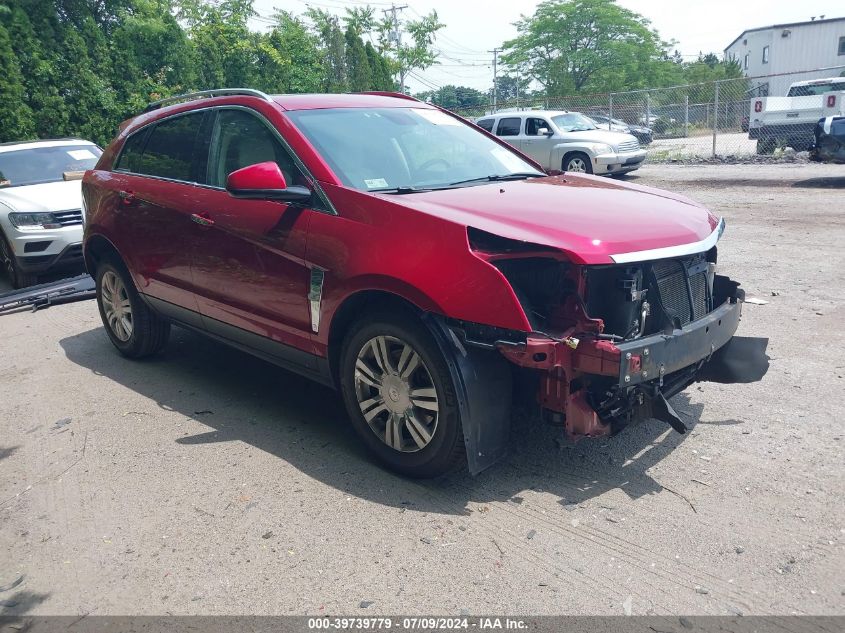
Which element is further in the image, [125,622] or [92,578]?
[92,578]

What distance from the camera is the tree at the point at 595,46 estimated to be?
53500mm

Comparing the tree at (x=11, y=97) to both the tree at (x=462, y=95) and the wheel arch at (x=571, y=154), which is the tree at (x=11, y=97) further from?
the tree at (x=462, y=95)

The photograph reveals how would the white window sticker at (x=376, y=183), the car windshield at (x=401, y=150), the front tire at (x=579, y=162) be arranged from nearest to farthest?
the white window sticker at (x=376, y=183), the car windshield at (x=401, y=150), the front tire at (x=579, y=162)

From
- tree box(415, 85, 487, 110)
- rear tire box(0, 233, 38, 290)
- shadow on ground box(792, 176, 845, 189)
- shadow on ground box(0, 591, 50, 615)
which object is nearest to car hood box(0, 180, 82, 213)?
rear tire box(0, 233, 38, 290)

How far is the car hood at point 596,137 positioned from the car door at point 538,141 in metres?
0.43

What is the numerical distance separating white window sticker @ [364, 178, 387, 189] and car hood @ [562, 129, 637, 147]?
13.9 metres

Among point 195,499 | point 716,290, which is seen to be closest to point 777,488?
point 716,290

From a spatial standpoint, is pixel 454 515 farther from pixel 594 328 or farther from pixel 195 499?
pixel 195 499

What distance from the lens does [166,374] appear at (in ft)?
Result: 18.5

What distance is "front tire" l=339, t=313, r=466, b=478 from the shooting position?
345 cm

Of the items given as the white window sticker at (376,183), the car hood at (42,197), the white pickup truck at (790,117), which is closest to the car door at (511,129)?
the white pickup truck at (790,117)

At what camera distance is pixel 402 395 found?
12.0 feet

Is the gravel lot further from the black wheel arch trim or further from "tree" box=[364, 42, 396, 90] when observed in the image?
the black wheel arch trim

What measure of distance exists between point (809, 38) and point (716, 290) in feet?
186
